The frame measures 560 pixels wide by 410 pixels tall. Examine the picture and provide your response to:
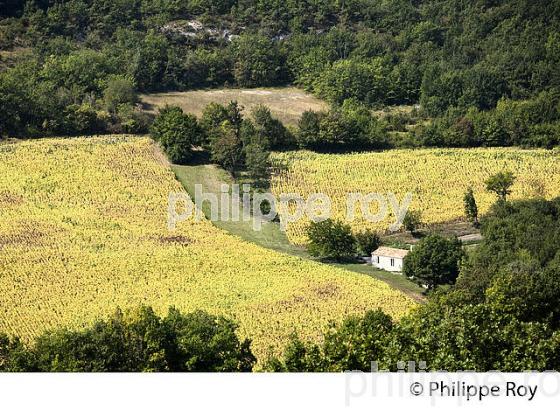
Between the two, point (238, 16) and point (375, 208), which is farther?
point (238, 16)

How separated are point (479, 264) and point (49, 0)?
236ft

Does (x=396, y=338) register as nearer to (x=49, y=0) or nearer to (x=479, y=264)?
(x=479, y=264)

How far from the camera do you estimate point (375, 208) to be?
7500 cm

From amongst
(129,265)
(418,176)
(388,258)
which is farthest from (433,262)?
(418,176)

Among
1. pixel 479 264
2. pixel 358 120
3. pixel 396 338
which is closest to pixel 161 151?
pixel 358 120

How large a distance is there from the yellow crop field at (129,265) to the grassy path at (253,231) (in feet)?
3.62

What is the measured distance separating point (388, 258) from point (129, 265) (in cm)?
1442

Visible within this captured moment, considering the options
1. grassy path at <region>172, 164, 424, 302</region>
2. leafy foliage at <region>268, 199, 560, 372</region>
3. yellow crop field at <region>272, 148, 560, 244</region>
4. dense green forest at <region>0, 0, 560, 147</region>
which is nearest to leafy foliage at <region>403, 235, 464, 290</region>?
grassy path at <region>172, 164, 424, 302</region>

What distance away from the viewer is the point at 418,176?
80.8 m

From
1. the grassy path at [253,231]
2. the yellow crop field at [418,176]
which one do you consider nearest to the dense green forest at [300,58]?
the yellow crop field at [418,176]

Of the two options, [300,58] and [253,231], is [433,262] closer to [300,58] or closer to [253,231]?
[253,231]

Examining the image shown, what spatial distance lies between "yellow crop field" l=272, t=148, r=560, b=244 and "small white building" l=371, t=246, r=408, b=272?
505cm

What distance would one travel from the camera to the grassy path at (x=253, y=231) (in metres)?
62.0

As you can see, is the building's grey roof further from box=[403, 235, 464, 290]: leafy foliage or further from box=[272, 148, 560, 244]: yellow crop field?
box=[272, 148, 560, 244]: yellow crop field
